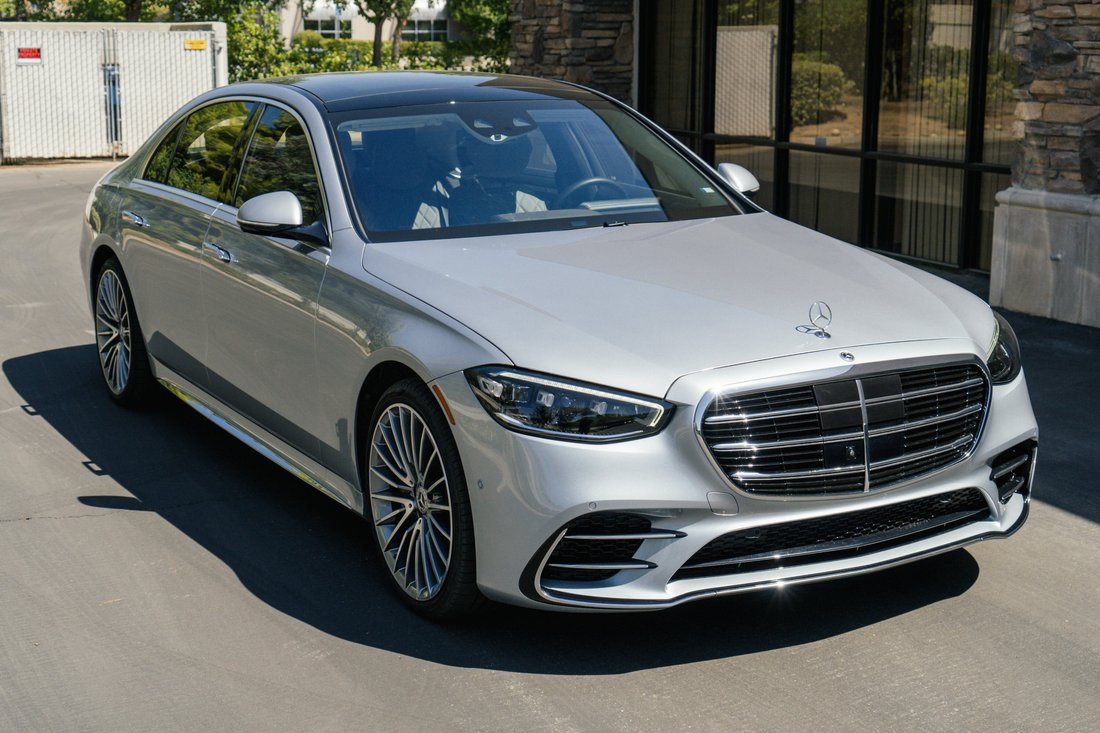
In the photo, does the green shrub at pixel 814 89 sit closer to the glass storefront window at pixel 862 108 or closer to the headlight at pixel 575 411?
the glass storefront window at pixel 862 108

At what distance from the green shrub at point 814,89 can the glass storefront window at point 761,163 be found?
0.53m

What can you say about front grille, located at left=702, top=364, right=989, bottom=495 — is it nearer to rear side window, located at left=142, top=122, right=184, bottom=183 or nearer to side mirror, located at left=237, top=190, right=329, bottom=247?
side mirror, located at left=237, top=190, right=329, bottom=247

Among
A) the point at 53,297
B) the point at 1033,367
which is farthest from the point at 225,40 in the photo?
the point at 1033,367

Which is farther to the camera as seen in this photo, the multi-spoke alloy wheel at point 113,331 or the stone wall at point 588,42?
the stone wall at point 588,42

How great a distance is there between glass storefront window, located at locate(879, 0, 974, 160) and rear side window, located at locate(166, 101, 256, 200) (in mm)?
6868

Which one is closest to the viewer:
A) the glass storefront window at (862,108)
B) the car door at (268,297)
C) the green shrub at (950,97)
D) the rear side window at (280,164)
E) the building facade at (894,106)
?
the car door at (268,297)

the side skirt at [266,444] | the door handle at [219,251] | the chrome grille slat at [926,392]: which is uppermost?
the door handle at [219,251]

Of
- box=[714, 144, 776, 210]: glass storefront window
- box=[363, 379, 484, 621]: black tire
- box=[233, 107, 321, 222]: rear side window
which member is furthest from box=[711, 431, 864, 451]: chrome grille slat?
box=[714, 144, 776, 210]: glass storefront window

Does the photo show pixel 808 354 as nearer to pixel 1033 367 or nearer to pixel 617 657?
pixel 617 657

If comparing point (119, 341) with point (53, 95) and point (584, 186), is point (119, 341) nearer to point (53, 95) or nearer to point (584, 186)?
point (584, 186)

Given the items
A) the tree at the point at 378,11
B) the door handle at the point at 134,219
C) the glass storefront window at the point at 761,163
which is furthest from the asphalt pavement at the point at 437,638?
the tree at the point at 378,11

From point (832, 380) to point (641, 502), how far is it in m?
0.69

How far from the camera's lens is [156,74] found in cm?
2408

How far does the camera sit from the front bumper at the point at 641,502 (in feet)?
13.8
